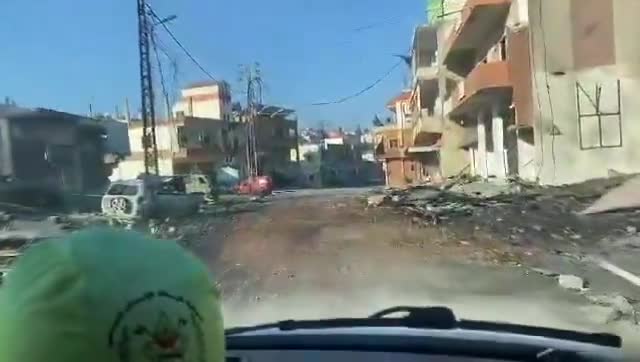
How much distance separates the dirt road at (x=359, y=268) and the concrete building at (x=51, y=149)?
52 cm

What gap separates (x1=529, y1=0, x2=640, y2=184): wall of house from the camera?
4.24 meters

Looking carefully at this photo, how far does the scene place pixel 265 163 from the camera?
3.24 m

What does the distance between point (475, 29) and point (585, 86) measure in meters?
3.02

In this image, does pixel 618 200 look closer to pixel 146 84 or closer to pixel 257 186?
pixel 257 186

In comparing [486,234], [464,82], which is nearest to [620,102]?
[464,82]

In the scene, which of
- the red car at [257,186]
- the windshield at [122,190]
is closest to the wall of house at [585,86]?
the red car at [257,186]

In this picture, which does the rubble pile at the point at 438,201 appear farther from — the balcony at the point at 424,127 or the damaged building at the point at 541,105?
the balcony at the point at 424,127

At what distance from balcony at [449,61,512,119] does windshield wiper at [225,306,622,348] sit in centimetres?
330

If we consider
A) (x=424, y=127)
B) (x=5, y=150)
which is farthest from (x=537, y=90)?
(x=5, y=150)

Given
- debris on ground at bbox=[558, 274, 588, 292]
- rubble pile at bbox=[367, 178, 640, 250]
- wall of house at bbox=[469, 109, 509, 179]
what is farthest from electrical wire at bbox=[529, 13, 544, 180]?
debris on ground at bbox=[558, 274, 588, 292]

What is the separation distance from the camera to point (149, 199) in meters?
2.98

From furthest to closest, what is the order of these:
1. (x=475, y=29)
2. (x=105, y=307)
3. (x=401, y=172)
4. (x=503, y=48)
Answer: (x=475, y=29) < (x=503, y=48) < (x=401, y=172) < (x=105, y=307)

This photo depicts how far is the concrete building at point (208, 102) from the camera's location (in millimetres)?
3137

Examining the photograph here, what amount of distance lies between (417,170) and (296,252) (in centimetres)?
67
